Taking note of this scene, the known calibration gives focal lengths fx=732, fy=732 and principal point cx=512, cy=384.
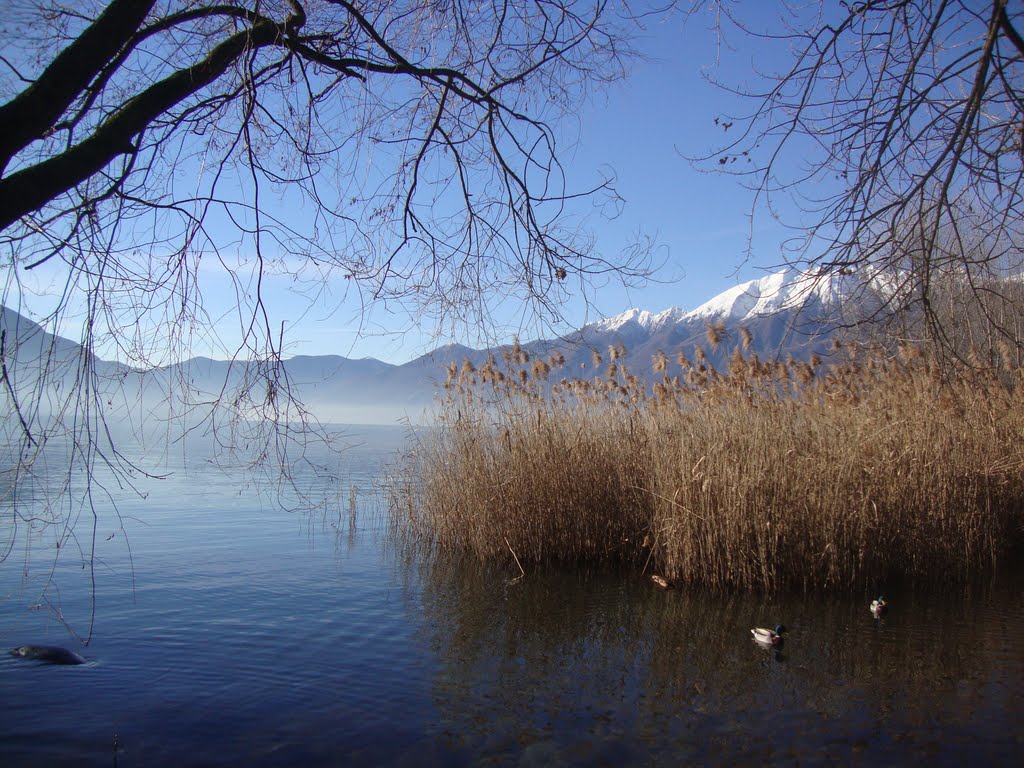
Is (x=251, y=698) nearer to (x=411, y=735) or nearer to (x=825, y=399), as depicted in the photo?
(x=411, y=735)

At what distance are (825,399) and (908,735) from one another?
20.4 ft

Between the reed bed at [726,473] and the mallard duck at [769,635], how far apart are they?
148 centimetres

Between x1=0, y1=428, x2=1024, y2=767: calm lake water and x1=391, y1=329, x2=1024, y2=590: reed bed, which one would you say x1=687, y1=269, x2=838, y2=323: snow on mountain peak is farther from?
x1=0, y1=428, x2=1024, y2=767: calm lake water

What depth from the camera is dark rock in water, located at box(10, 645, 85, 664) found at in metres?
5.59

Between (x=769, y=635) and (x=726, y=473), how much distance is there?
2011mm

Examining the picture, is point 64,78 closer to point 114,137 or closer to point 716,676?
point 114,137

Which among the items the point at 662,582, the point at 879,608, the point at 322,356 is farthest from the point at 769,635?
the point at 322,356

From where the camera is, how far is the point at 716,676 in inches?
224

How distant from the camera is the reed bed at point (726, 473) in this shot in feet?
26.0

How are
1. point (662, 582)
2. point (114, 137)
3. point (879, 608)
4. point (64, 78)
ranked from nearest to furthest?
point (64, 78)
point (114, 137)
point (879, 608)
point (662, 582)

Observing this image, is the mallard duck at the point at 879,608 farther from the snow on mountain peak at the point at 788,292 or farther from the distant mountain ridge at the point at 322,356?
the snow on mountain peak at the point at 788,292

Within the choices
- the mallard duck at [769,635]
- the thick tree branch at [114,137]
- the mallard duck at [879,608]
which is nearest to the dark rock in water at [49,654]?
the thick tree branch at [114,137]

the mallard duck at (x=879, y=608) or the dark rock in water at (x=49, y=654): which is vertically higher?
the dark rock in water at (x=49, y=654)

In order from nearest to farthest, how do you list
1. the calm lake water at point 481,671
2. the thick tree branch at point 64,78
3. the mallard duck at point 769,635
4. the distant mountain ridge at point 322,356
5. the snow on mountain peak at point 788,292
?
1. the thick tree branch at point 64,78
2. the distant mountain ridge at point 322,356
3. the calm lake water at point 481,671
4. the snow on mountain peak at point 788,292
5. the mallard duck at point 769,635
